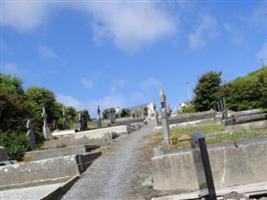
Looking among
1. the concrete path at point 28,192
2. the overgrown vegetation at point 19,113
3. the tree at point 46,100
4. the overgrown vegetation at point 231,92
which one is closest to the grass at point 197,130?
the overgrown vegetation at point 19,113

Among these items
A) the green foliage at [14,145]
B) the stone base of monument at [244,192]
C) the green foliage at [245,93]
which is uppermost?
the green foliage at [245,93]

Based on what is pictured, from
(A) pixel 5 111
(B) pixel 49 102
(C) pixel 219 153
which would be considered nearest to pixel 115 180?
(C) pixel 219 153

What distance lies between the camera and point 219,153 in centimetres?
1219

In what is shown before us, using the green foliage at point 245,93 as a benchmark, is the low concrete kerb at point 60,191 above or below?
below

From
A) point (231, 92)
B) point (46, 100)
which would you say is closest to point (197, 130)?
point (231, 92)

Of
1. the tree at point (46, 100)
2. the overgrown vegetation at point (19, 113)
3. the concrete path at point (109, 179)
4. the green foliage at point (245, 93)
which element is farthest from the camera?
the tree at point (46, 100)

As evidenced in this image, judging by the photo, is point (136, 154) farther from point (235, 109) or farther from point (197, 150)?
point (235, 109)

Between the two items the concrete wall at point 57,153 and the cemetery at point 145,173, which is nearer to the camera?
the cemetery at point 145,173

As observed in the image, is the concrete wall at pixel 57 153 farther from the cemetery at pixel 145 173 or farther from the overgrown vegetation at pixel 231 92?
the overgrown vegetation at pixel 231 92

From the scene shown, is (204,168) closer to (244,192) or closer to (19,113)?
(244,192)

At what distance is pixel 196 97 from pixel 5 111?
36.4m

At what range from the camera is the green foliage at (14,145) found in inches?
980

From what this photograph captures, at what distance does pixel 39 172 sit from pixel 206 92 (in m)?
56.1

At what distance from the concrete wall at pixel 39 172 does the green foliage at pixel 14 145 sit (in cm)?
734
